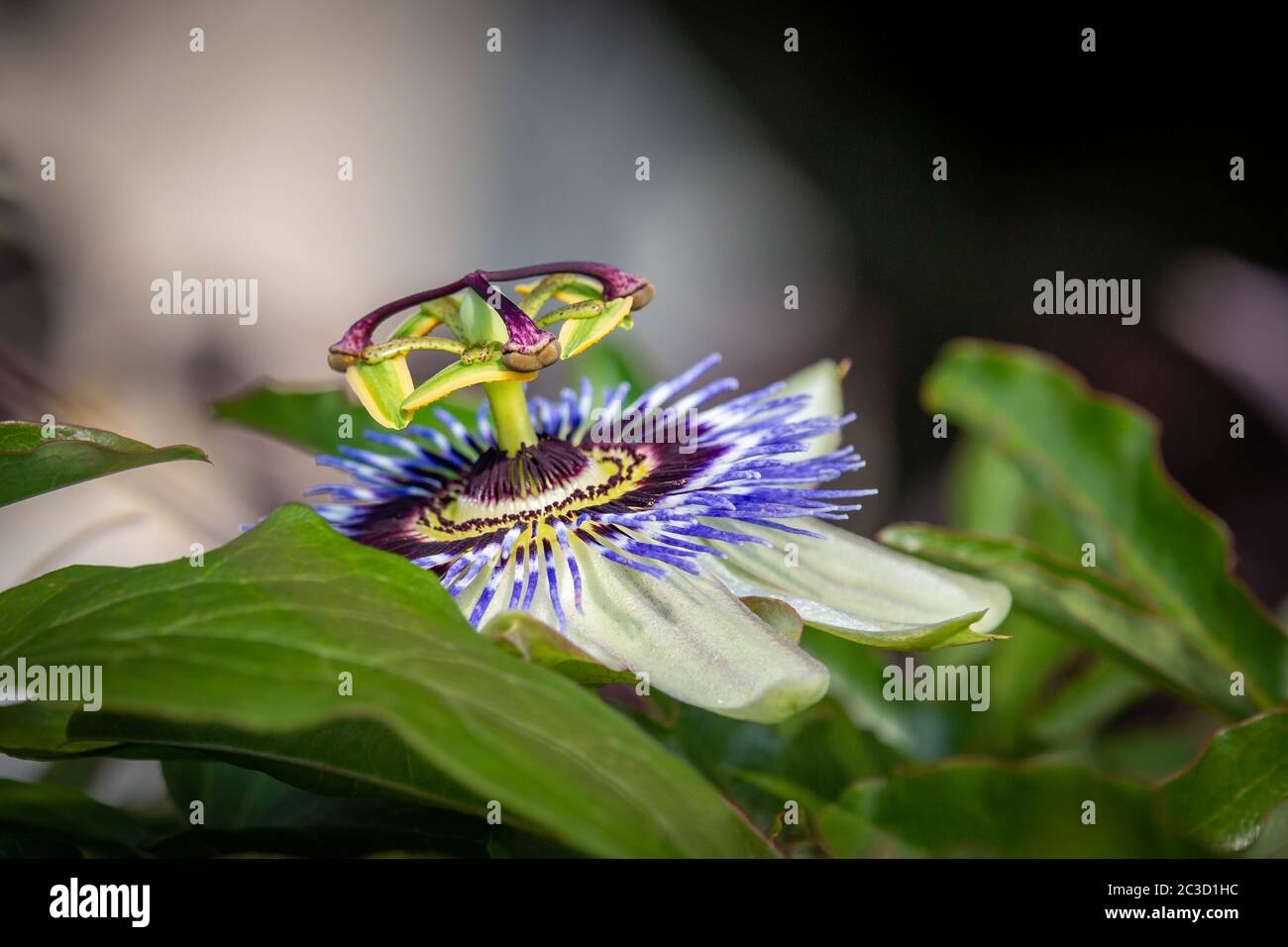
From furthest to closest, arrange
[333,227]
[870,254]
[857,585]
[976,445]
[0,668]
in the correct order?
[870,254]
[333,227]
[976,445]
[857,585]
[0,668]

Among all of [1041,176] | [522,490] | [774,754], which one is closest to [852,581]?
[774,754]

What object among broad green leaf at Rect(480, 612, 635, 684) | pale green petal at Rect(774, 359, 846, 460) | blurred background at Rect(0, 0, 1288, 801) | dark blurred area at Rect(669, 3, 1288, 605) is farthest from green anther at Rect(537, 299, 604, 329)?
dark blurred area at Rect(669, 3, 1288, 605)

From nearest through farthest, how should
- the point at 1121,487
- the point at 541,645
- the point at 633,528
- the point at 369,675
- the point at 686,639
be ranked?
the point at 369,675, the point at 541,645, the point at 686,639, the point at 633,528, the point at 1121,487

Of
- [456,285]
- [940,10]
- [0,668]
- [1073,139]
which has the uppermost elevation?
[940,10]

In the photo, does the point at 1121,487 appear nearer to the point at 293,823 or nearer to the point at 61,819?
the point at 293,823

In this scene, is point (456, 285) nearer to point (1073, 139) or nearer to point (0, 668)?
point (0, 668)

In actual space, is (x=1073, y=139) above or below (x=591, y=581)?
above
